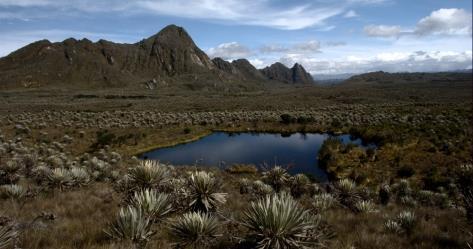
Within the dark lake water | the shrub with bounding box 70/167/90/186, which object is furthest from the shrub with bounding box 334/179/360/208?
the dark lake water

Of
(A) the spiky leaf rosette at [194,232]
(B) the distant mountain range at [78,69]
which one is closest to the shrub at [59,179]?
(A) the spiky leaf rosette at [194,232]

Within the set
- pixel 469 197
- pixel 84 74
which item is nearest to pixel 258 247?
pixel 469 197

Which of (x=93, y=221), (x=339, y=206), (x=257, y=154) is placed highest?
(x=93, y=221)

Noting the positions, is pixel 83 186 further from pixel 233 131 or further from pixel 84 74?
pixel 84 74

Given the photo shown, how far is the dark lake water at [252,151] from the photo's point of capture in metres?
24.3

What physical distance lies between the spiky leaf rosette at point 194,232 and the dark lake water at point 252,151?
16020 millimetres

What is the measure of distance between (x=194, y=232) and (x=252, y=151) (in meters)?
22.7

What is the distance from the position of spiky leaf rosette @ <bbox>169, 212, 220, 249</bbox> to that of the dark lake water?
16.0 m

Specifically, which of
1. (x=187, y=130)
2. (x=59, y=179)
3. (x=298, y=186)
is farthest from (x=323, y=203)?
(x=187, y=130)

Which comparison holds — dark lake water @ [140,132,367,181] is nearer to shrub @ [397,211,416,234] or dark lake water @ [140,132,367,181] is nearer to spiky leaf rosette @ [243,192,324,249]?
shrub @ [397,211,416,234]

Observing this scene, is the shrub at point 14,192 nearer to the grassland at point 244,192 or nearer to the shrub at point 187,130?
the grassland at point 244,192

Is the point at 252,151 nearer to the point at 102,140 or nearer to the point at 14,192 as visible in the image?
the point at 102,140

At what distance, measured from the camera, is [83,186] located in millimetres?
10750

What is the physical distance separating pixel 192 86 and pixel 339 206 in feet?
489
